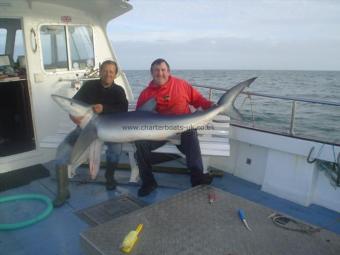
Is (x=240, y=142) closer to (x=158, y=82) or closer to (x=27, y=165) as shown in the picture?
(x=158, y=82)

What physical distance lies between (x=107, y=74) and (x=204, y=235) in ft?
9.08

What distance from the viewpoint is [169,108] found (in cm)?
444

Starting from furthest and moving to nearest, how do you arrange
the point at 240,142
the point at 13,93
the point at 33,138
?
the point at 13,93 < the point at 33,138 < the point at 240,142

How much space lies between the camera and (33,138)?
5281 millimetres

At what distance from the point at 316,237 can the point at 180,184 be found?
2524 mm

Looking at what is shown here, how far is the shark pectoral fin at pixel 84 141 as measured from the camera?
3775mm

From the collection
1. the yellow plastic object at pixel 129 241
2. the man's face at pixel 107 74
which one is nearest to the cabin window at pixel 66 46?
the man's face at pixel 107 74

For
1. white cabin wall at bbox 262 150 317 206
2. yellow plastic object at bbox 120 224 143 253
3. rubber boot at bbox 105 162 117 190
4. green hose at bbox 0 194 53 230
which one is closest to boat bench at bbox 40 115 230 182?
rubber boot at bbox 105 162 117 190

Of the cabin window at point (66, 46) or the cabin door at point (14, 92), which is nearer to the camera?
the cabin door at point (14, 92)

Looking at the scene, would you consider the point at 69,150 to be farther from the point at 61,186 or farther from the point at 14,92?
the point at 14,92

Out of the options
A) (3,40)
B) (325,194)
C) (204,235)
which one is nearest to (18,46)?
(3,40)

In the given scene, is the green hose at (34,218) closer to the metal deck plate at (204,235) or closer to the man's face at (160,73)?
the metal deck plate at (204,235)

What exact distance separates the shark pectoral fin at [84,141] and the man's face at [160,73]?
1.14 meters

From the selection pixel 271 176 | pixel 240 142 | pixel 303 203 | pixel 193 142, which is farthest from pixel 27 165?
pixel 303 203
